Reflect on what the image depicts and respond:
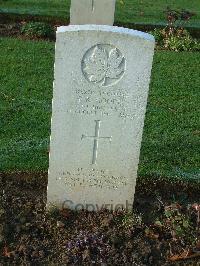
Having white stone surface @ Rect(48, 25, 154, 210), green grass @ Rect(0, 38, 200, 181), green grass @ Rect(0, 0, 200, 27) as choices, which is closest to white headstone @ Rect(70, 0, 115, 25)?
green grass @ Rect(0, 38, 200, 181)

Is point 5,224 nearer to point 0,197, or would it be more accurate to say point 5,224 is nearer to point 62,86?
point 0,197

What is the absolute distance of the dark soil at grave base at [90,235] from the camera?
4.76 metres

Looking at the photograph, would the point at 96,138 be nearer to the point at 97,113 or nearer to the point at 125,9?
the point at 97,113

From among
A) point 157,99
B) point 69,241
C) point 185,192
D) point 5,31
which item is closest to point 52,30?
point 5,31

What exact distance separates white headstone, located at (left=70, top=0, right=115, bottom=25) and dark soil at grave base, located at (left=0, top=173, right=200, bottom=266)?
534 cm

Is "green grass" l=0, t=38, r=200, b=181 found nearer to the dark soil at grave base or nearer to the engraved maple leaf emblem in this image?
the dark soil at grave base

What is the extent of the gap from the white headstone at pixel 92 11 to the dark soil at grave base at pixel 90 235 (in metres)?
5.34

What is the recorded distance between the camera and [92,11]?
10172 millimetres

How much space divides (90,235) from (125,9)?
10628mm

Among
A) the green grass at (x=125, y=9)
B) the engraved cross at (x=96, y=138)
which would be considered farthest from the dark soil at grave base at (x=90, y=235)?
the green grass at (x=125, y=9)

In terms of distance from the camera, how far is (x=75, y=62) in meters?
4.57

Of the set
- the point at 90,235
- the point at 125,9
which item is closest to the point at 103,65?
the point at 90,235

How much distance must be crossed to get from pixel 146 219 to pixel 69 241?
0.84 m

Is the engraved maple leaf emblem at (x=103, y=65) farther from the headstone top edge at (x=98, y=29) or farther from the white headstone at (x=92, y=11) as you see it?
the white headstone at (x=92, y=11)
